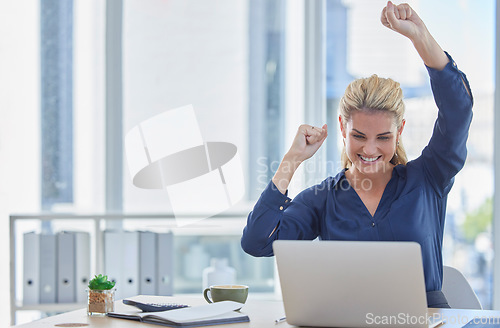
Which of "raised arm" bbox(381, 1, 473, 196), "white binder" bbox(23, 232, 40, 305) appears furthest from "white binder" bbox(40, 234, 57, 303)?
"raised arm" bbox(381, 1, 473, 196)

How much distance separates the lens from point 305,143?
2.00m

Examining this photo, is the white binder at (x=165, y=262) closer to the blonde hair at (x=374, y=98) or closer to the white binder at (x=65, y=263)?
the white binder at (x=65, y=263)

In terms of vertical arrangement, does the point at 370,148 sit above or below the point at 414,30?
below

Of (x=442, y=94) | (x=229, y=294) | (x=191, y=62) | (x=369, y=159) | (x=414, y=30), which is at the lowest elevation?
(x=229, y=294)

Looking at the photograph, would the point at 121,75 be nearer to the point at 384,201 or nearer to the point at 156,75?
the point at 156,75

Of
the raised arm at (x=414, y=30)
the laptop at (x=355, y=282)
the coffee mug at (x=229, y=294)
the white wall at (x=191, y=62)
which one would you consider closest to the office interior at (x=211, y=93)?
the white wall at (x=191, y=62)

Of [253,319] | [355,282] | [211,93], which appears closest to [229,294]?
[253,319]

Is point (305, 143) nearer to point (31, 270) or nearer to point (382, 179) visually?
point (382, 179)

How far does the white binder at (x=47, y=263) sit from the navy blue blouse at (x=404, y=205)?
4.36 ft

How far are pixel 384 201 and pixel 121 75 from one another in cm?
195

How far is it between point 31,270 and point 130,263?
0.46m

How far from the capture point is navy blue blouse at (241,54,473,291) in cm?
187

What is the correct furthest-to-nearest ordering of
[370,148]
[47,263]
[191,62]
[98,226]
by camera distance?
[191,62]
[98,226]
[47,263]
[370,148]

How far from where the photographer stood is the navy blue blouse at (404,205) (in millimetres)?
1866
